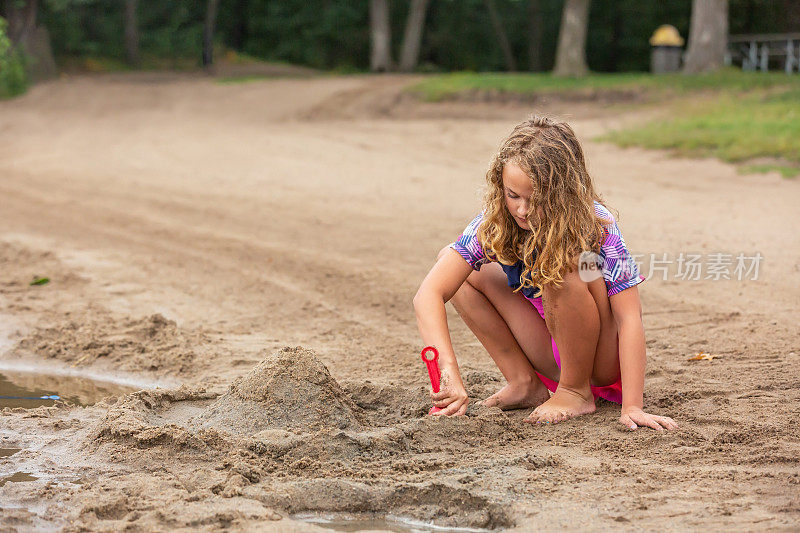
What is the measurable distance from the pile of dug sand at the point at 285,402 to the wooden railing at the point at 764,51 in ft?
53.3

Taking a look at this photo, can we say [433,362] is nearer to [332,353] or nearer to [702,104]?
[332,353]

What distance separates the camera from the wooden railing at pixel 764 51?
1826cm

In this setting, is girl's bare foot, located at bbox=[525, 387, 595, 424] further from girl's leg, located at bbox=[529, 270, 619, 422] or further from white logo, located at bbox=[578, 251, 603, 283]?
white logo, located at bbox=[578, 251, 603, 283]

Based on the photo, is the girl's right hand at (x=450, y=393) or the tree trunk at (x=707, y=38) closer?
the girl's right hand at (x=450, y=393)

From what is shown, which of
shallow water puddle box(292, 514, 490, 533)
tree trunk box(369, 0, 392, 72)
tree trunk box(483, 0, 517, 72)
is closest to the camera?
shallow water puddle box(292, 514, 490, 533)

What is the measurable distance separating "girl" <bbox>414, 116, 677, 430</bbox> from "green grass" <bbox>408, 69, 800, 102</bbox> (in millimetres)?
11354

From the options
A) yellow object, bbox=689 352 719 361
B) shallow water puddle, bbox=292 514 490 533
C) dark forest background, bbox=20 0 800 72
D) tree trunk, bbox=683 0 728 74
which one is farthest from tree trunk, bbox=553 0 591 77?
shallow water puddle, bbox=292 514 490 533

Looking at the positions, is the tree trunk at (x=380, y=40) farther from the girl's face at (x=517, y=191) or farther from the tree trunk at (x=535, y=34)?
the girl's face at (x=517, y=191)

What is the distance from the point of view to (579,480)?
2.98m

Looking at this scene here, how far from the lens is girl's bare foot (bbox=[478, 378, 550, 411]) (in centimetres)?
363

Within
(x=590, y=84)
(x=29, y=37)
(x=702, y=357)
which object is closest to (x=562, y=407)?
(x=702, y=357)

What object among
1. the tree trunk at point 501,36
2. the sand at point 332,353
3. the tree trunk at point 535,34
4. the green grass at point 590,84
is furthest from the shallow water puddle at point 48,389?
the tree trunk at point 535,34

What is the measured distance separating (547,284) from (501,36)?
23286 millimetres

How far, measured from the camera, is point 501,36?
2536cm
